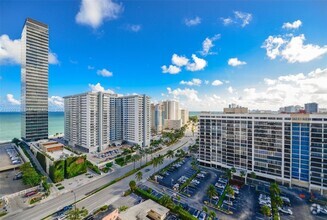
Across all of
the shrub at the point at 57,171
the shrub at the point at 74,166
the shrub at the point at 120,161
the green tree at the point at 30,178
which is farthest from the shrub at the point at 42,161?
the shrub at the point at 120,161

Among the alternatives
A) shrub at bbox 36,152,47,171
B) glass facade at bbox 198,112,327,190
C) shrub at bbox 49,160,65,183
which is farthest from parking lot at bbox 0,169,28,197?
glass facade at bbox 198,112,327,190

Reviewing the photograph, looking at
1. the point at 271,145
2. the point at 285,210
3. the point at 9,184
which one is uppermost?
the point at 271,145

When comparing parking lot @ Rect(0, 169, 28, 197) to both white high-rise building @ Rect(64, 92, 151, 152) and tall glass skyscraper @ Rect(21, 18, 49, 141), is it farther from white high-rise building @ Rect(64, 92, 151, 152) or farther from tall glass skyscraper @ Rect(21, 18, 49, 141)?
tall glass skyscraper @ Rect(21, 18, 49, 141)

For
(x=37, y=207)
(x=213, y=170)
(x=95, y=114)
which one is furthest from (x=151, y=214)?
(x=95, y=114)

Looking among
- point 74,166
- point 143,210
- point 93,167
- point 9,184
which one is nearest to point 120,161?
point 93,167

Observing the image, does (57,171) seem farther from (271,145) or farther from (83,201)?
(271,145)

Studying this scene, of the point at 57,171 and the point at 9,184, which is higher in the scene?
the point at 57,171
